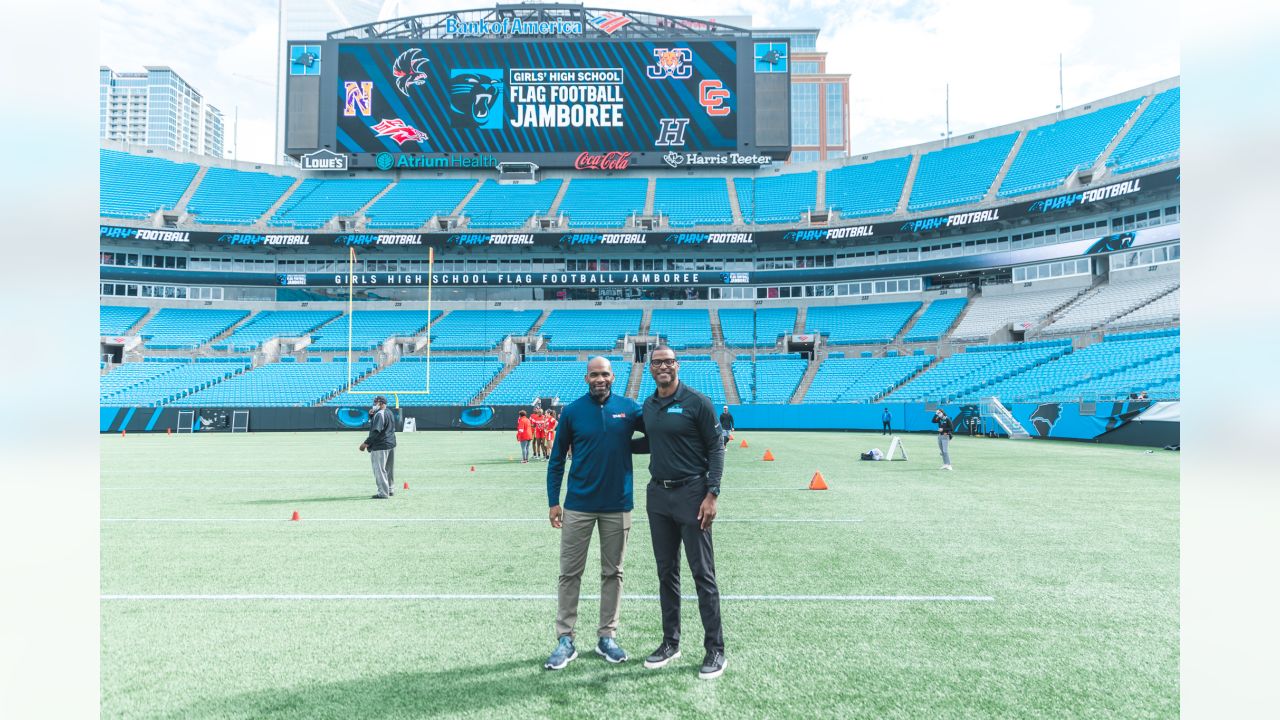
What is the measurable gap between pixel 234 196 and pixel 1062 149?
61.0 m

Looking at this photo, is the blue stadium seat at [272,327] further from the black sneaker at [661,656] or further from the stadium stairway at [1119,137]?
the stadium stairway at [1119,137]

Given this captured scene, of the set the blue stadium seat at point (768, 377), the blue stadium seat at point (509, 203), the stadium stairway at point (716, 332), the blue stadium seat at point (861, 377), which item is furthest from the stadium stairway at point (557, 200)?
the blue stadium seat at point (861, 377)

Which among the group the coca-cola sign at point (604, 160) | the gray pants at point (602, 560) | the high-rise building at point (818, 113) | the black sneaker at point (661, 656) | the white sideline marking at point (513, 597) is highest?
the high-rise building at point (818, 113)

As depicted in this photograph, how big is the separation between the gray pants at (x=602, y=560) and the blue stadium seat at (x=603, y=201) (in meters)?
49.8

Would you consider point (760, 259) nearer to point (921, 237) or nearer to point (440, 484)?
point (921, 237)

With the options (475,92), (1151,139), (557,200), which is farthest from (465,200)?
(1151,139)

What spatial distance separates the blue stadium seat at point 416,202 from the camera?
5367 centimetres

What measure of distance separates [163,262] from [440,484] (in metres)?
50.1

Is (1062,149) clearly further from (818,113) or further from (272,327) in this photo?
(818,113)

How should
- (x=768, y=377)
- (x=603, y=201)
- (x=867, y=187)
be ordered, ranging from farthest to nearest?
(x=603, y=201), (x=867, y=187), (x=768, y=377)

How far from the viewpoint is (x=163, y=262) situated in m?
52.4

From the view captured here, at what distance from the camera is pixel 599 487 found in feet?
16.3
